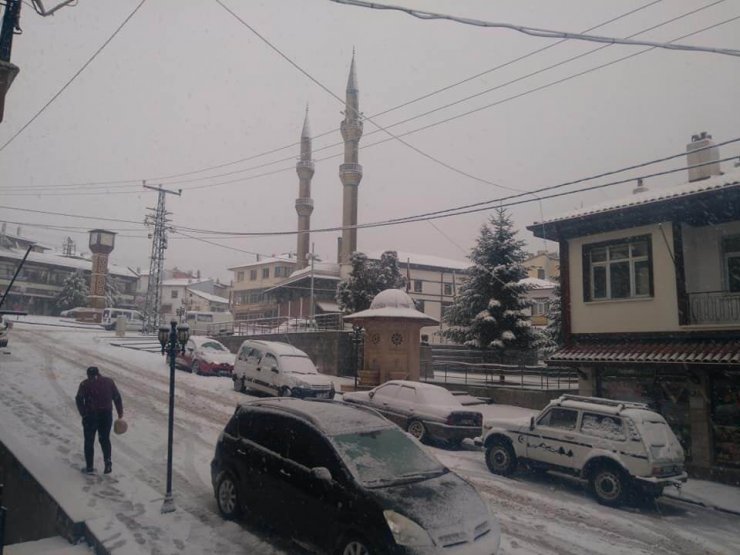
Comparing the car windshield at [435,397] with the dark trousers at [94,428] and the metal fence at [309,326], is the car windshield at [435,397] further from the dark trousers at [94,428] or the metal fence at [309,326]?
the metal fence at [309,326]

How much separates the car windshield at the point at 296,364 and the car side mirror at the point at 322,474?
37.2 feet

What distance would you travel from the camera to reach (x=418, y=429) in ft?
44.3

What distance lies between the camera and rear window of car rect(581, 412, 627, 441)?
390 inches

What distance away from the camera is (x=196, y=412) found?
1445 cm

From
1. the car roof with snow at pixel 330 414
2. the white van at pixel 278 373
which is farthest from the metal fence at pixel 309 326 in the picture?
the car roof with snow at pixel 330 414

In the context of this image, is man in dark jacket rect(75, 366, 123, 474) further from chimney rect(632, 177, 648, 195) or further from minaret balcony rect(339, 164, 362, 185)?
minaret balcony rect(339, 164, 362, 185)

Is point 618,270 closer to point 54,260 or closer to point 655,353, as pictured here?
point 655,353

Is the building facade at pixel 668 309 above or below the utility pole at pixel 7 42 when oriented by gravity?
below

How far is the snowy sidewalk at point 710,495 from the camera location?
1030cm

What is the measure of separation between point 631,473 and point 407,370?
1137 centimetres

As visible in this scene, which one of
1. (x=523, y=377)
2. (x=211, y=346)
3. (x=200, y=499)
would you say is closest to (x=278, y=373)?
(x=211, y=346)

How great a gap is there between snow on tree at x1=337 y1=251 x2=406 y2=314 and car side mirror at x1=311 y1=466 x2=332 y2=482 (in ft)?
85.5

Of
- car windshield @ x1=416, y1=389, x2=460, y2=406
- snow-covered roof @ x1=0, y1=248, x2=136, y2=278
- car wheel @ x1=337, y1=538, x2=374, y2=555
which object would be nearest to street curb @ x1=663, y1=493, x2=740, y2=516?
→ car windshield @ x1=416, y1=389, x2=460, y2=406

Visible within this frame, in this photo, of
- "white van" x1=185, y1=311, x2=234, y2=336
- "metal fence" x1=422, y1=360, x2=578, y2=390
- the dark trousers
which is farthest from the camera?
"white van" x1=185, y1=311, x2=234, y2=336
